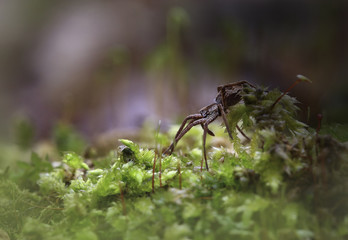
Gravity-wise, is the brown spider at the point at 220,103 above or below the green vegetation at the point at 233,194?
above

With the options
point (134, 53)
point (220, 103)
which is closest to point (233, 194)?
point (220, 103)

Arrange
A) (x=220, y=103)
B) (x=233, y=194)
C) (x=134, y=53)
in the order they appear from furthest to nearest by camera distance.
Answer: (x=134, y=53), (x=220, y=103), (x=233, y=194)

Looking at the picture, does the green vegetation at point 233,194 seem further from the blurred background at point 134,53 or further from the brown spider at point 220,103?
the blurred background at point 134,53

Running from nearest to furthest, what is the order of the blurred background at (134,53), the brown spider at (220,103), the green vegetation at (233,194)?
the green vegetation at (233,194), the brown spider at (220,103), the blurred background at (134,53)

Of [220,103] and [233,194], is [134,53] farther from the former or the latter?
[233,194]

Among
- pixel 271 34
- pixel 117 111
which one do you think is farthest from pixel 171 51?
pixel 271 34

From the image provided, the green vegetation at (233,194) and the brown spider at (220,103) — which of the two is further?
the brown spider at (220,103)

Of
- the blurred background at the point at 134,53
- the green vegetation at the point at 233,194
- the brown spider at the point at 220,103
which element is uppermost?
the blurred background at the point at 134,53

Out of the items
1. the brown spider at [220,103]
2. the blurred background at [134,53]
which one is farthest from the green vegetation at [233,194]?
the blurred background at [134,53]
